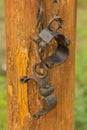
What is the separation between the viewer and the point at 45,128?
87.4 inches

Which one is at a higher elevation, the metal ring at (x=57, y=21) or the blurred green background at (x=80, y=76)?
the metal ring at (x=57, y=21)

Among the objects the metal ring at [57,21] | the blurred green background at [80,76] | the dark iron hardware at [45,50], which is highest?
the metal ring at [57,21]

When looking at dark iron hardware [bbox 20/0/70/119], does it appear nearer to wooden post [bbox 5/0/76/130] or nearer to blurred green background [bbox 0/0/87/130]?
wooden post [bbox 5/0/76/130]

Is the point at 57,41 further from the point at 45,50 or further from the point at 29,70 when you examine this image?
the point at 29,70

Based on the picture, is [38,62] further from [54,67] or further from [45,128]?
[45,128]

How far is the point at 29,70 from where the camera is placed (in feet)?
6.98

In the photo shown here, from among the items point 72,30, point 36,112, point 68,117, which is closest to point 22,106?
point 36,112

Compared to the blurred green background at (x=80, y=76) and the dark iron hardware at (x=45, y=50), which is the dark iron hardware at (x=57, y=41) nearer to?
the dark iron hardware at (x=45, y=50)

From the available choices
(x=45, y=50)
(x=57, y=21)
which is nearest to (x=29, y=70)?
(x=45, y=50)

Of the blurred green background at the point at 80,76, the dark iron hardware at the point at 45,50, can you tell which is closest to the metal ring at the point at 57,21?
the dark iron hardware at the point at 45,50

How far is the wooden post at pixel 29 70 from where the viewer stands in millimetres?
2053

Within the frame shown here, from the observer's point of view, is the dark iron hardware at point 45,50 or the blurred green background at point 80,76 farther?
the blurred green background at point 80,76

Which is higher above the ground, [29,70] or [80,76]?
[29,70]

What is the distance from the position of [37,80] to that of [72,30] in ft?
0.88
